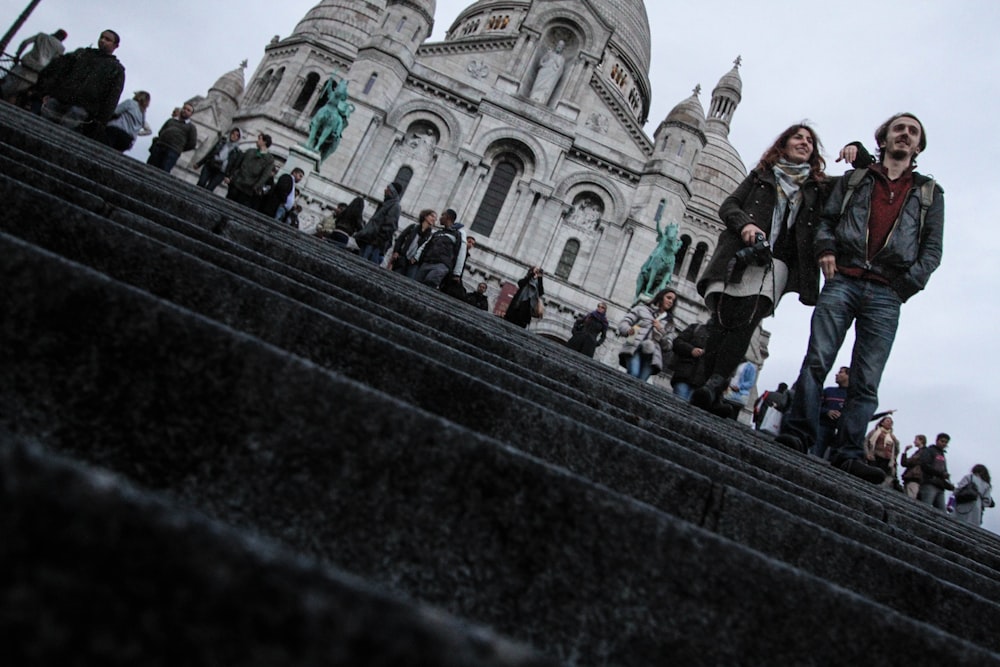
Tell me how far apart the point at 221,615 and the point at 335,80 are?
21401 millimetres

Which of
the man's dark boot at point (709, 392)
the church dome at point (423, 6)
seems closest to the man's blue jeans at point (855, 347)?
the man's dark boot at point (709, 392)

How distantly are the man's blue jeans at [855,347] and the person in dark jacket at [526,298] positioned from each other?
654 centimetres

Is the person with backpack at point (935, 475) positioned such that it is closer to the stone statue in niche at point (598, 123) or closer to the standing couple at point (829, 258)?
the standing couple at point (829, 258)

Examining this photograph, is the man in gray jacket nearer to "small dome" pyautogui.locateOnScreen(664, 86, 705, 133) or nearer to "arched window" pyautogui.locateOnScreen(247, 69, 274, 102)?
"small dome" pyautogui.locateOnScreen(664, 86, 705, 133)

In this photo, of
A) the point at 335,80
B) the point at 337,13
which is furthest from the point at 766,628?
the point at 337,13

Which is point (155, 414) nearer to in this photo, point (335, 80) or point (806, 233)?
point (806, 233)

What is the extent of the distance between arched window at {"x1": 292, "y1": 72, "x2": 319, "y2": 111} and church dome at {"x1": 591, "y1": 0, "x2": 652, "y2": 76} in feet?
44.5

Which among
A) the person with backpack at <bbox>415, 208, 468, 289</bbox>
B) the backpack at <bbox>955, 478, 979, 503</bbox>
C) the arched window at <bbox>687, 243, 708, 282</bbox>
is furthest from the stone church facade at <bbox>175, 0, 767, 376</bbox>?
the backpack at <bbox>955, 478, 979, 503</bbox>

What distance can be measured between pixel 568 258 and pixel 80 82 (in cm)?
1616

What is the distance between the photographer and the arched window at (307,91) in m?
30.4

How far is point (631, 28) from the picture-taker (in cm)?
3575

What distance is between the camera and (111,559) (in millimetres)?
555

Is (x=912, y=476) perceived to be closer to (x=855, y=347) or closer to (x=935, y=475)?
(x=935, y=475)

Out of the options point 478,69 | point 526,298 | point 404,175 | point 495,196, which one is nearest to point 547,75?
point 478,69
